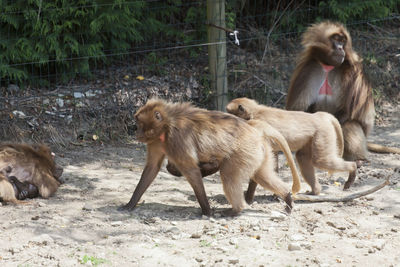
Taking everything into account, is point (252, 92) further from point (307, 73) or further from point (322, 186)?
point (322, 186)

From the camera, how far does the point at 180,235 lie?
520cm

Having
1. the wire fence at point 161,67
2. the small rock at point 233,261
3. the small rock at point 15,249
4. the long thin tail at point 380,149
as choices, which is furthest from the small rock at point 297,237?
the wire fence at point 161,67

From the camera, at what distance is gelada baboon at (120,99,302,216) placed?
562cm

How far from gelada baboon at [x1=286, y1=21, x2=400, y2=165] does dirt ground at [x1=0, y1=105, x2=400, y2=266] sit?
1043mm

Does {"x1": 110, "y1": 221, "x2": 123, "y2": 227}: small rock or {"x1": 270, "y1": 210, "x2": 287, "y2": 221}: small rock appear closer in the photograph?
{"x1": 110, "y1": 221, "x2": 123, "y2": 227}: small rock

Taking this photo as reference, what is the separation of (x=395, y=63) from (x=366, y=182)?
4738 mm

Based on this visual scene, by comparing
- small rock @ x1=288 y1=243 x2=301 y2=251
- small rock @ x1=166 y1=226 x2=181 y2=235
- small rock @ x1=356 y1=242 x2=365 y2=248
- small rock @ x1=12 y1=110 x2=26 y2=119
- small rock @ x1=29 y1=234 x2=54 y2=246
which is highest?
small rock @ x1=12 y1=110 x2=26 y2=119

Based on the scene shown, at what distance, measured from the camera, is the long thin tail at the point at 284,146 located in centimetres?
582

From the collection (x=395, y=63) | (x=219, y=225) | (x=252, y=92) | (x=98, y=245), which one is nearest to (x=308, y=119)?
(x=219, y=225)

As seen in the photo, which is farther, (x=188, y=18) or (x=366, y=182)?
(x=188, y=18)

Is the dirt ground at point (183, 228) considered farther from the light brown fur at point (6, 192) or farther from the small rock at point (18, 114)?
the small rock at point (18, 114)

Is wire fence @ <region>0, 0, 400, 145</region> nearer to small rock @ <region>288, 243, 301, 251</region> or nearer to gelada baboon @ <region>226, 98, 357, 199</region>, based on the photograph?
gelada baboon @ <region>226, 98, 357, 199</region>

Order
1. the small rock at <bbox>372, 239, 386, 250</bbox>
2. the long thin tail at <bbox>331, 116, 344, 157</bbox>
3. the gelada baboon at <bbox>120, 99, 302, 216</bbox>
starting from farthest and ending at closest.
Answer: the long thin tail at <bbox>331, 116, 344, 157</bbox> → the gelada baboon at <bbox>120, 99, 302, 216</bbox> → the small rock at <bbox>372, 239, 386, 250</bbox>

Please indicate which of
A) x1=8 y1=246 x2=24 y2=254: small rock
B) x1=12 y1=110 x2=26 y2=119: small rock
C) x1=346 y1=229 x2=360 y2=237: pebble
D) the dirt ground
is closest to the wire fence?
x1=12 y1=110 x2=26 y2=119: small rock
